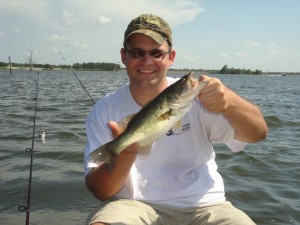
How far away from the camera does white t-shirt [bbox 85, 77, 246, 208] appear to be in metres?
3.94

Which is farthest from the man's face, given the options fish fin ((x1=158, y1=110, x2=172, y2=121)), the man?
fish fin ((x1=158, y1=110, x2=172, y2=121))

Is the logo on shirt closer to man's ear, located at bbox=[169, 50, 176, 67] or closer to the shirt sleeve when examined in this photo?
the shirt sleeve

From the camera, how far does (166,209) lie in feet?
12.8

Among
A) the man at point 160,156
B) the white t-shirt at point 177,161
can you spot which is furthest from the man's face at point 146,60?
the white t-shirt at point 177,161

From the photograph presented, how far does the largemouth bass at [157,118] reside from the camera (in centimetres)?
306

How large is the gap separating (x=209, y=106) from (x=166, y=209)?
1.21 meters

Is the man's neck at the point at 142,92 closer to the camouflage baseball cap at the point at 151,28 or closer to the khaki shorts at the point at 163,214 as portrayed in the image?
the camouflage baseball cap at the point at 151,28

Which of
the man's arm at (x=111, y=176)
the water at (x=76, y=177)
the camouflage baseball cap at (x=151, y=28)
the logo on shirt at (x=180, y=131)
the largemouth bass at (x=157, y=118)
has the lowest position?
the water at (x=76, y=177)

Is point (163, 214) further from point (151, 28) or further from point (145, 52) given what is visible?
point (151, 28)

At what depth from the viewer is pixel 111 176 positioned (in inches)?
144

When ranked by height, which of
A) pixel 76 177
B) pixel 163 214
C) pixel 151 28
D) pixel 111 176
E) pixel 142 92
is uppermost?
pixel 151 28

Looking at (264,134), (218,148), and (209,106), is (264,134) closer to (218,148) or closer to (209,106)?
(209,106)

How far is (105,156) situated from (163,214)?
1.03 meters

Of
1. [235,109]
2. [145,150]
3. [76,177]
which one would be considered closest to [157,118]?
[145,150]
